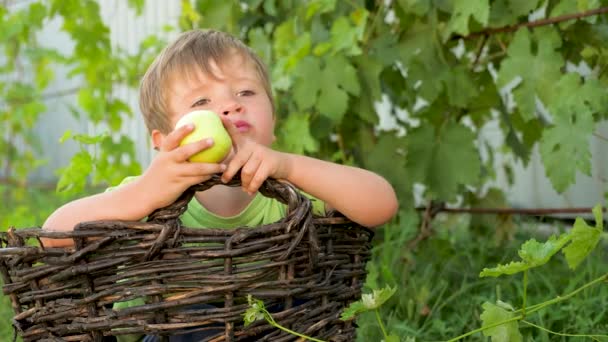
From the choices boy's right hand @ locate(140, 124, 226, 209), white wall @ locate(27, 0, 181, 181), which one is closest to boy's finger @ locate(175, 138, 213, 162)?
boy's right hand @ locate(140, 124, 226, 209)

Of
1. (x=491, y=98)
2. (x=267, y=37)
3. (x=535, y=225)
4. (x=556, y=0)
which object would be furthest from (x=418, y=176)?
(x=535, y=225)

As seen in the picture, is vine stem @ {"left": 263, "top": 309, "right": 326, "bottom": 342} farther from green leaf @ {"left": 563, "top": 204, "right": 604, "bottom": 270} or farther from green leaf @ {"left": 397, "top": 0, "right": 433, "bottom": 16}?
green leaf @ {"left": 397, "top": 0, "right": 433, "bottom": 16}

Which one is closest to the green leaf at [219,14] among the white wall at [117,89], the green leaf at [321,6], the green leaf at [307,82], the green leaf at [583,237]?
the green leaf at [321,6]

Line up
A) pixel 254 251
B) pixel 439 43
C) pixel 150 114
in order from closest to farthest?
1. pixel 254 251
2. pixel 150 114
3. pixel 439 43

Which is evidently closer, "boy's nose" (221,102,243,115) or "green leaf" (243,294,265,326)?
"green leaf" (243,294,265,326)

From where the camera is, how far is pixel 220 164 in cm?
143

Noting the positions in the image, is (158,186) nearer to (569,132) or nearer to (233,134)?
(233,134)

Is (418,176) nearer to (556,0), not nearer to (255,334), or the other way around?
(556,0)

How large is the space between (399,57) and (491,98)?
0.31 metres

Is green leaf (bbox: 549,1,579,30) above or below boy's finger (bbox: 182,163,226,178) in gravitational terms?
above

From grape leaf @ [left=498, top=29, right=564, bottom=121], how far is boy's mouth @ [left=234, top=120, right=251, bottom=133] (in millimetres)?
747

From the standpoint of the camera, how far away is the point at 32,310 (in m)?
1.45

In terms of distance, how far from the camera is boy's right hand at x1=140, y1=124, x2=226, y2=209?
4.59 feet

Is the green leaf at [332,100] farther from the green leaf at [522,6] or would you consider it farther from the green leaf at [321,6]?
the green leaf at [522,6]
